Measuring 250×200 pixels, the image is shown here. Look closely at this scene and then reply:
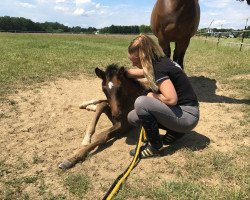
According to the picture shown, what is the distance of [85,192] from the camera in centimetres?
350

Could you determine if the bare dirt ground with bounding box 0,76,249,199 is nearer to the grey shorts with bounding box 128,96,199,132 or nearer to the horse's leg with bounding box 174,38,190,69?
the grey shorts with bounding box 128,96,199,132

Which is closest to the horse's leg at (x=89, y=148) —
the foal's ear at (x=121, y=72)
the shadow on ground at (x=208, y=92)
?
the foal's ear at (x=121, y=72)

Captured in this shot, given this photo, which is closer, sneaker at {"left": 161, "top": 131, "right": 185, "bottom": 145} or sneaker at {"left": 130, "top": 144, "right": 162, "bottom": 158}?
sneaker at {"left": 130, "top": 144, "right": 162, "bottom": 158}

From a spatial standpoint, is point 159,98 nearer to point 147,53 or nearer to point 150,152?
point 147,53

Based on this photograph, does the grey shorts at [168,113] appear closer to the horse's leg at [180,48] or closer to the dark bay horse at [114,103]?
the dark bay horse at [114,103]

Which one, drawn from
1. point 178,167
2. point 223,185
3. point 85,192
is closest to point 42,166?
point 85,192

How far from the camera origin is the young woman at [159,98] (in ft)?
12.8

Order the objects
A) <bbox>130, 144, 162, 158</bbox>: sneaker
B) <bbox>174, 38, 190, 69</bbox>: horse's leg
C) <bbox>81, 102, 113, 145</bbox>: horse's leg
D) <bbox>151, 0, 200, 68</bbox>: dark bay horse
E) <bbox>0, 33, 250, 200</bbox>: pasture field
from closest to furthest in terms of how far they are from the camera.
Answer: <bbox>0, 33, 250, 200</bbox>: pasture field < <bbox>130, 144, 162, 158</bbox>: sneaker < <bbox>81, 102, 113, 145</bbox>: horse's leg < <bbox>151, 0, 200, 68</bbox>: dark bay horse < <bbox>174, 38, 190, 69</bbox>: horse's leg

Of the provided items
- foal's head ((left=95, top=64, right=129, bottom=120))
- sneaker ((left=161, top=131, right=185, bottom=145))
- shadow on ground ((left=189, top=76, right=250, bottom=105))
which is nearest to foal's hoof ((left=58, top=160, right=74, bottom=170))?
foal's head ((left=95, top=64, right=129, bottom=120))

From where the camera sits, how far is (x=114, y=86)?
4.56 meters

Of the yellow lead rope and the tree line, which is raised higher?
the yellow lead rope

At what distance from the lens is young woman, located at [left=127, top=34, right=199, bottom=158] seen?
391cm

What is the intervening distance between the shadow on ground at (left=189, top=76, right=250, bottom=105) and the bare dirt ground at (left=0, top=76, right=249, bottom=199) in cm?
2

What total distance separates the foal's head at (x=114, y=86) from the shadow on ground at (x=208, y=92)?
8.99 feet
